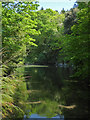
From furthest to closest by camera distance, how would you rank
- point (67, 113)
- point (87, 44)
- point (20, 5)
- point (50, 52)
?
point (50, 52) → point (87, 44) → point (20, 5) → point (67, 113)

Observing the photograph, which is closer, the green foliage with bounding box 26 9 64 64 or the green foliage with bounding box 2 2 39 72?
the green foliage with bounding box 2 2 39 72

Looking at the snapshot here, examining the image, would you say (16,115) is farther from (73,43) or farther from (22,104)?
(73,43)

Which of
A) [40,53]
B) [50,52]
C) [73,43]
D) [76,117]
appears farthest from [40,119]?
[40,53]

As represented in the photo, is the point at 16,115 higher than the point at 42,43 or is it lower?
lower

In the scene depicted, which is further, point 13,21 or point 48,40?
point 48,40

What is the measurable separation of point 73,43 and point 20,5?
4.48 metres

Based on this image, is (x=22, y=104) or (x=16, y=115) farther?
(x=22, y=104)

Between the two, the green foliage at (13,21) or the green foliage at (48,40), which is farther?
the green foliage at (48,40)

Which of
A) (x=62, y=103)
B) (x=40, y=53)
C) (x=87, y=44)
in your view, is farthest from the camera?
(x=40, y=53)

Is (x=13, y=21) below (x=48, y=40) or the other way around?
below

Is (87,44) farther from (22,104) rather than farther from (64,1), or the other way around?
(64,1)

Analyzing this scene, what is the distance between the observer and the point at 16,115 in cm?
410

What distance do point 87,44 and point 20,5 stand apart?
4.02 meters

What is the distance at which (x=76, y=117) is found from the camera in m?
4.27
